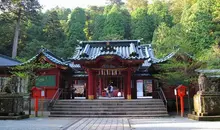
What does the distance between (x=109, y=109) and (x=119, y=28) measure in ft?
113

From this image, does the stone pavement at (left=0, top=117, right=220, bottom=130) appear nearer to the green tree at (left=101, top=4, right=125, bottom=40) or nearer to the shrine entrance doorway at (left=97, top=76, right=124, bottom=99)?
the shrine entrance doorway at (left=97, top=76, right=124, bottom=99)

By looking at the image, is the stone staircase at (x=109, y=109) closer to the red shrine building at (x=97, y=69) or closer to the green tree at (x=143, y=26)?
the red shrine building at (x=97, y=69)

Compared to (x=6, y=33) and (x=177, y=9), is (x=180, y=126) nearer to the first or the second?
(x=6, y=33)

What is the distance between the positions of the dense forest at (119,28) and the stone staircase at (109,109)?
16.6 ft

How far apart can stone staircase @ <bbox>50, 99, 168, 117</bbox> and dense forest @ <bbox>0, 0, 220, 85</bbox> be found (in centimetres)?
505

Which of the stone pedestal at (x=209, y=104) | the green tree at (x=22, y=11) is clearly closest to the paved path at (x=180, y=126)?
the stone pedestal at (x=209, y=104)

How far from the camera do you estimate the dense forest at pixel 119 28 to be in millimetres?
31958

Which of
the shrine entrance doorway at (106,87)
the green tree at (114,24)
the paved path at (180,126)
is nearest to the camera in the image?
the paved path at (180,126)

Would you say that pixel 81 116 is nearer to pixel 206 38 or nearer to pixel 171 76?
pixel 171 76

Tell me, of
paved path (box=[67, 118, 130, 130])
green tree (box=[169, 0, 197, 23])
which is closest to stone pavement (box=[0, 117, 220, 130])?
paved path (box=[67, 118, 130, 130])

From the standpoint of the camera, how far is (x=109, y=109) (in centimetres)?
1638

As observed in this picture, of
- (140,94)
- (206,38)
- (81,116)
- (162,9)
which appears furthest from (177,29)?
(81,116)

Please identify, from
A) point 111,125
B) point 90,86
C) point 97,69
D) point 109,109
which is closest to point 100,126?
point 111,125

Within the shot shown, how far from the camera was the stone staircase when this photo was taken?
1572cm
